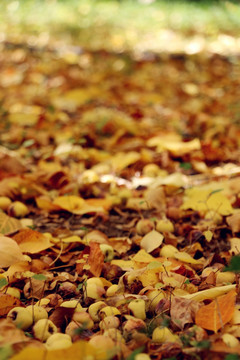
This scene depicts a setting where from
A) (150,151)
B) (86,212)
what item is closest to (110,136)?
(150,151)

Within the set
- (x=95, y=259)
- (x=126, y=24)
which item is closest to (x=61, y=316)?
(x=95, y=259)

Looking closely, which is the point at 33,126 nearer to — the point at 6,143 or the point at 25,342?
the point at 6,143

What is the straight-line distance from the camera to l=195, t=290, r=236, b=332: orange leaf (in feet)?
4.07

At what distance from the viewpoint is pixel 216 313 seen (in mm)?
1253

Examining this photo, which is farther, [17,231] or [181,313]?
[17,231]

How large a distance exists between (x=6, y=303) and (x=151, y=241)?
57 centimetres

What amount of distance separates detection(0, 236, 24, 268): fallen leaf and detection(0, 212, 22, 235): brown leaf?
0.21 metres

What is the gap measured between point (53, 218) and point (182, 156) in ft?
2.95

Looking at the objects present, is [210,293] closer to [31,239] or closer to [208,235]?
[208,235]

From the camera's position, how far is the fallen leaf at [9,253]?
1577 mm

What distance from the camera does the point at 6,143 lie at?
2916 millimetres

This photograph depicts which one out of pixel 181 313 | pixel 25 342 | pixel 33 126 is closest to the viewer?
pixel 25 342

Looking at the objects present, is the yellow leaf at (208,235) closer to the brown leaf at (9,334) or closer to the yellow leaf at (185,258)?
the yellow leaf at (185,258)

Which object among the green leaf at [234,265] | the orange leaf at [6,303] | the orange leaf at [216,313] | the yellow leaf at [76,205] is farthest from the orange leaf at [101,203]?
the green leaf at [234,265]
